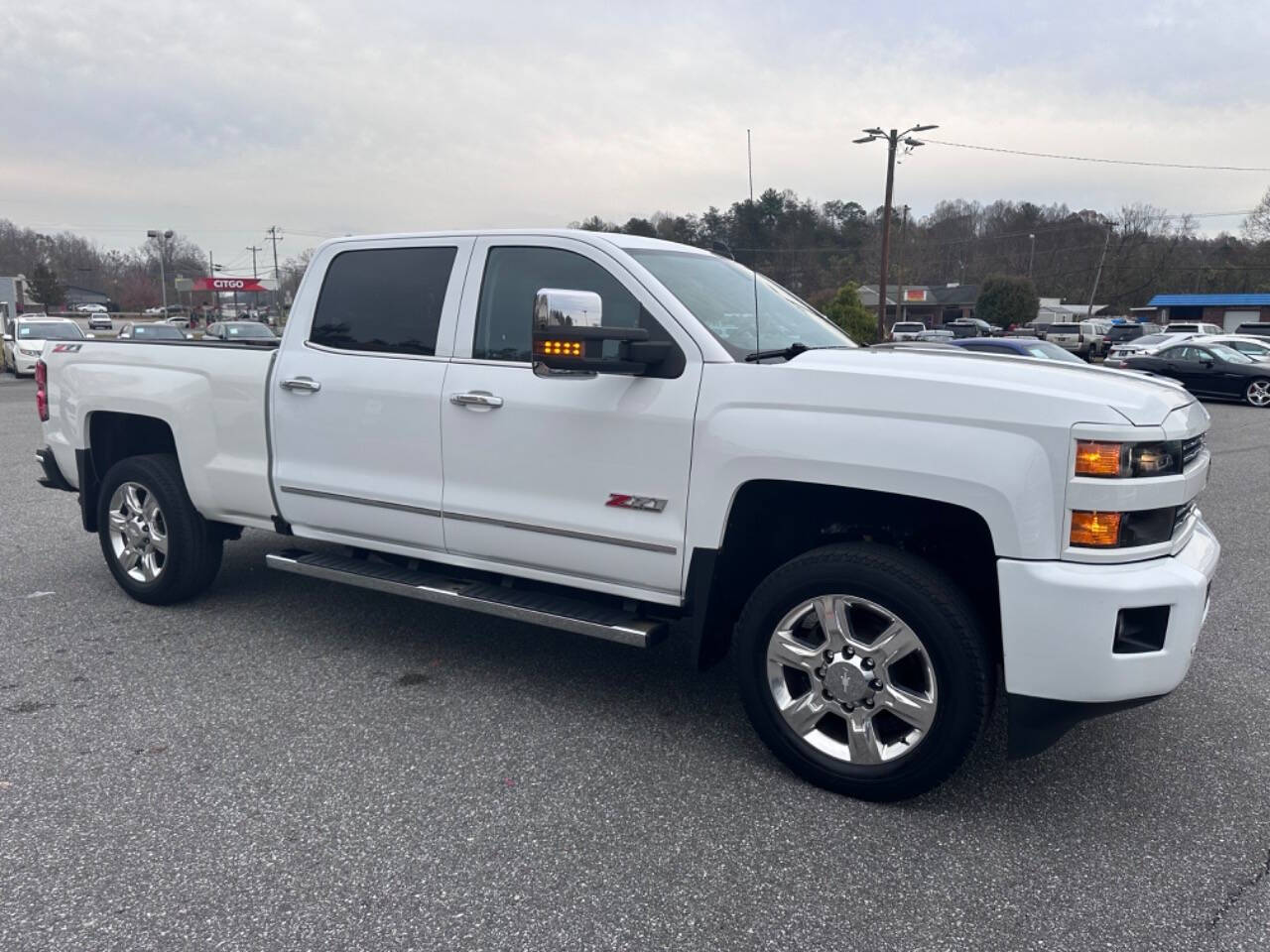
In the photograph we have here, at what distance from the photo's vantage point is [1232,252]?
76.1m

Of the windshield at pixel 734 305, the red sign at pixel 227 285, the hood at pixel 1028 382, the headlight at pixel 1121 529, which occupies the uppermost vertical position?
the red sign at pixel 227 285

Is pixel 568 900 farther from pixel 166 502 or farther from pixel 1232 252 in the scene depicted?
pixel 1232 252

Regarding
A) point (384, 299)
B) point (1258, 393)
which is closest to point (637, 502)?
point (384, 299)

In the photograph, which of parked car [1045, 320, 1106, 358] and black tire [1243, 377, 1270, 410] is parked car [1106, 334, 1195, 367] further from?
parked car [1045, 320, 1106, 358]

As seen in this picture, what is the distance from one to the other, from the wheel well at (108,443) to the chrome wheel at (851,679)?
12.8 feet

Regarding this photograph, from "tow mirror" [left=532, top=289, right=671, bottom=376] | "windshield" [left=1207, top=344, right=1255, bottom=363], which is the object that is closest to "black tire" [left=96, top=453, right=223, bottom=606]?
"tow mirror" [left=532, top=289, right=671, bottom=376]

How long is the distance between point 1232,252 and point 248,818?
88.9 meters

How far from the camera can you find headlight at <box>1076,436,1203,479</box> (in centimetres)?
300

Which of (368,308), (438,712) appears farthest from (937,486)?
(368,308)

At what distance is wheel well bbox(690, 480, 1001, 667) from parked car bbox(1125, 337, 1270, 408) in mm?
20009

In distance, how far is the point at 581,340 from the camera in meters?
3.45

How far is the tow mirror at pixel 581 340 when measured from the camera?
3.41m

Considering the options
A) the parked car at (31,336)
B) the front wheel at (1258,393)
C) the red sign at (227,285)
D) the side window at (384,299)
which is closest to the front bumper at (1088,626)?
the side window at (384,299)

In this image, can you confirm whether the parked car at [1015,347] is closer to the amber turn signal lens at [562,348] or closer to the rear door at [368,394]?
the rear door at [368,394]
